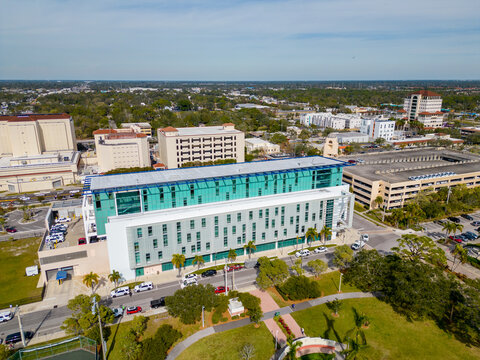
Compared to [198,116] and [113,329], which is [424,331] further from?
[198,116]

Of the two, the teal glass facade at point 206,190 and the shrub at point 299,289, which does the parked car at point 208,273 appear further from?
the teal glass facade at point 206,190

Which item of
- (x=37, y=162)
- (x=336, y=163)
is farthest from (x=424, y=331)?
(x=37, y=162)

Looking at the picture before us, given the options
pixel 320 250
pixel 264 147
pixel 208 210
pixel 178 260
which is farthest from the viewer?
pixel 264 147

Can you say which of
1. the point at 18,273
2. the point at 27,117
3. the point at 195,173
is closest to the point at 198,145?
the point at 195,173

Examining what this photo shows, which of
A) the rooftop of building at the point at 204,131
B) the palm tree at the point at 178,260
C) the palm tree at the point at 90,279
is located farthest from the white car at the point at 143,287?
the rooftop of building at the point at 204,131

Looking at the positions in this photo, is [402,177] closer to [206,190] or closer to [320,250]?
[320,250]
